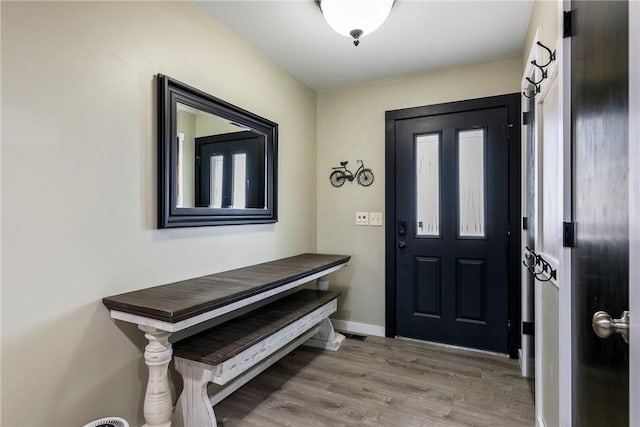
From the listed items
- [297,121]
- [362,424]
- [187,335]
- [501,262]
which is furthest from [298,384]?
[297,121]

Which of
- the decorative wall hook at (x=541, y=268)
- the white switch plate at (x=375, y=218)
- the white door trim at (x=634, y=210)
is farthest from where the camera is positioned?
the white switch plate at (x=375, y=218)

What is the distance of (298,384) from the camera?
7.55ft

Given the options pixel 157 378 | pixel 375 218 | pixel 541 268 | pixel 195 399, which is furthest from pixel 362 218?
pixel 157 378

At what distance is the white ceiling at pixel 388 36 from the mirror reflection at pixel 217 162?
67 centimetres

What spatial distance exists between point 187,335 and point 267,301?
0.79m

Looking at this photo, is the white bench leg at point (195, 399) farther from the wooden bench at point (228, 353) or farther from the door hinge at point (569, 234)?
the door hinge at point (569, 234)

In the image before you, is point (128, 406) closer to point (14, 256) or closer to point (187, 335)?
point (187, 335)

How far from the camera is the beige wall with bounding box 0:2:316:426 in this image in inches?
49.6

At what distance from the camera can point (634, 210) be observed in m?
0.74

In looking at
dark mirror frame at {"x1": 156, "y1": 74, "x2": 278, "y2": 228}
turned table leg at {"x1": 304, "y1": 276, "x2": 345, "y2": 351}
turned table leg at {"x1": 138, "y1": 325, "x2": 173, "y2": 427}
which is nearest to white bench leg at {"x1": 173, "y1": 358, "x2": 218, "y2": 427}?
turned table leg at {"x1": 138, "y1": 325, "x2": 173, "y2": 427}

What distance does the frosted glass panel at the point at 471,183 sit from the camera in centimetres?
281

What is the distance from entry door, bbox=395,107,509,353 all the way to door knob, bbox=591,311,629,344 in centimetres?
205

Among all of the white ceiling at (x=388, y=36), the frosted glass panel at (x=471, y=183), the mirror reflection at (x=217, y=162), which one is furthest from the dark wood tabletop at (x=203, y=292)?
the white ceiling at (x=388, y=36)

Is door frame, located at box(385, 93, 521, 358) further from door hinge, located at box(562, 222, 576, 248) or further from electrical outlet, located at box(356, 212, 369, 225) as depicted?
door hinge, located at box(562, 222, 576, 248)
